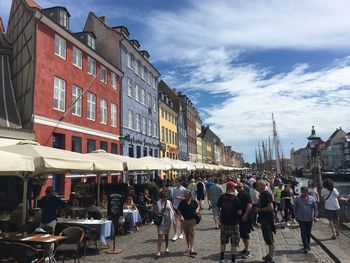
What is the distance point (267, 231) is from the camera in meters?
8.80

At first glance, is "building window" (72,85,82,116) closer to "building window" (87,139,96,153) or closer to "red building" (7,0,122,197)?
"red building" (7,0,122,197)

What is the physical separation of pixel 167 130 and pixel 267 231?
42.9m

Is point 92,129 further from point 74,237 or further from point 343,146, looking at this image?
point 343,146

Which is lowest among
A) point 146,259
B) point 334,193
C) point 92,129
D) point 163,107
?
point 146,259

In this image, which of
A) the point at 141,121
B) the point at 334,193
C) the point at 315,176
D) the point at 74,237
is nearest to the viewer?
the point at 74,237

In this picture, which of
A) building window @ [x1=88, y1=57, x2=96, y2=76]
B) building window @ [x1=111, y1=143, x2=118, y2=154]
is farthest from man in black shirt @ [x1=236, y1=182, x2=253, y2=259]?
building window @ [x1=111, y1=143, x2=118, y2=154]

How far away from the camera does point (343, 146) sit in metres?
140

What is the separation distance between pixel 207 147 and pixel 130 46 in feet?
204

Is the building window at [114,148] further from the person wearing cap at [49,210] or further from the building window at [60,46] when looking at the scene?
the person wearing cap at [49,210]

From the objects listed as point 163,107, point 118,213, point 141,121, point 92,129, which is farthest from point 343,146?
point 118,213

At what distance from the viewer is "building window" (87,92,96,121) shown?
26328mm

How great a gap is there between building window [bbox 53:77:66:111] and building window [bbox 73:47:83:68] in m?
2.35

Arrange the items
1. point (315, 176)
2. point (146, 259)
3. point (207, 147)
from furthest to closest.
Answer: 1. point (207, 147)
2. point (315, 176)
3. point (146, 259)

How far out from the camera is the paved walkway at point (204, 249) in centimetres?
920
